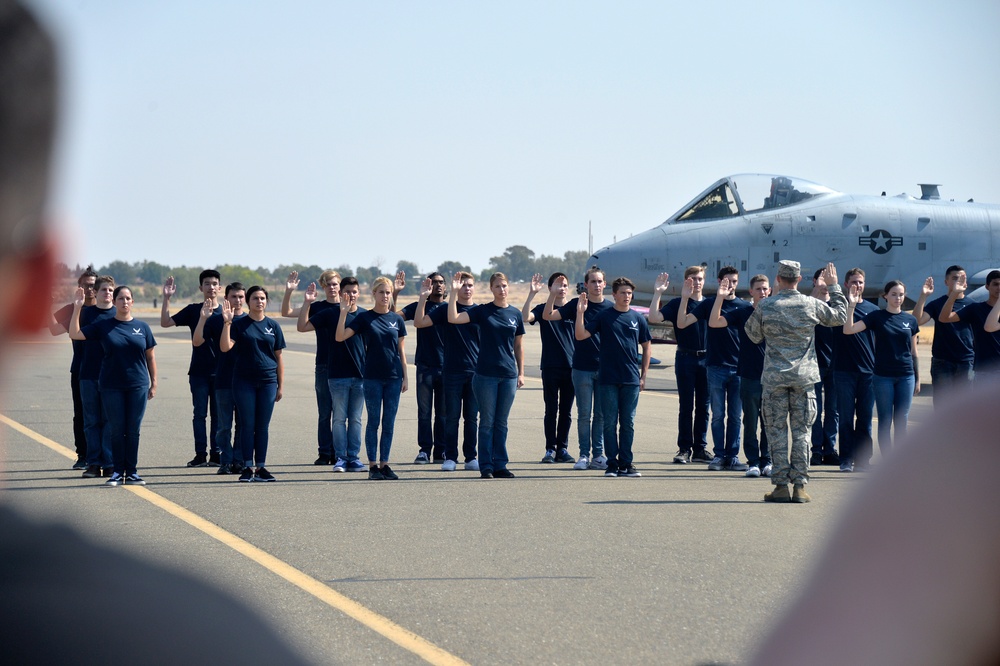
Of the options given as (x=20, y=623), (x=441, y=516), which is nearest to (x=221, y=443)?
(x=441, y=516)

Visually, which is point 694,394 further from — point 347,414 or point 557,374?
point 347,414

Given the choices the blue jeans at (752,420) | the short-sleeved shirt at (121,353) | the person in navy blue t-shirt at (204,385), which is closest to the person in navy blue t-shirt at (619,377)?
the blue jeans at (752,420)

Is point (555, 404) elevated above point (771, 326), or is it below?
below

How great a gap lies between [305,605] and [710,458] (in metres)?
7.34

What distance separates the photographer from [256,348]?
10.7 m

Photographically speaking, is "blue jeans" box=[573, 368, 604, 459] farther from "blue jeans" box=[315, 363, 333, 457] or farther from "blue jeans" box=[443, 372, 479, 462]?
"blue jeans" box=[315, 363, 333, 457]

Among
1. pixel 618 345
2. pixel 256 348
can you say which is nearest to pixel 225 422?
pixel 256 348

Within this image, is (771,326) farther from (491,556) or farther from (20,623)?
(20,623)

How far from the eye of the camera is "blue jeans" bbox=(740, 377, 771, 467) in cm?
1147

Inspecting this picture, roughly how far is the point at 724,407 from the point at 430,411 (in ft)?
11.0

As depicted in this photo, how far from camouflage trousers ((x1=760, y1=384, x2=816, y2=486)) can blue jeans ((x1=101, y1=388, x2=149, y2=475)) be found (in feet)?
18.9

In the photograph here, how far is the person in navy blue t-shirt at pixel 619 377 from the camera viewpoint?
35.8ft

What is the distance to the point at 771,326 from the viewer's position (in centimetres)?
975

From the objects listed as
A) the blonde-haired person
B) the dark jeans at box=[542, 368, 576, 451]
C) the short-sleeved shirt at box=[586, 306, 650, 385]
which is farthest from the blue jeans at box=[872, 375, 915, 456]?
the blonde-haired person
